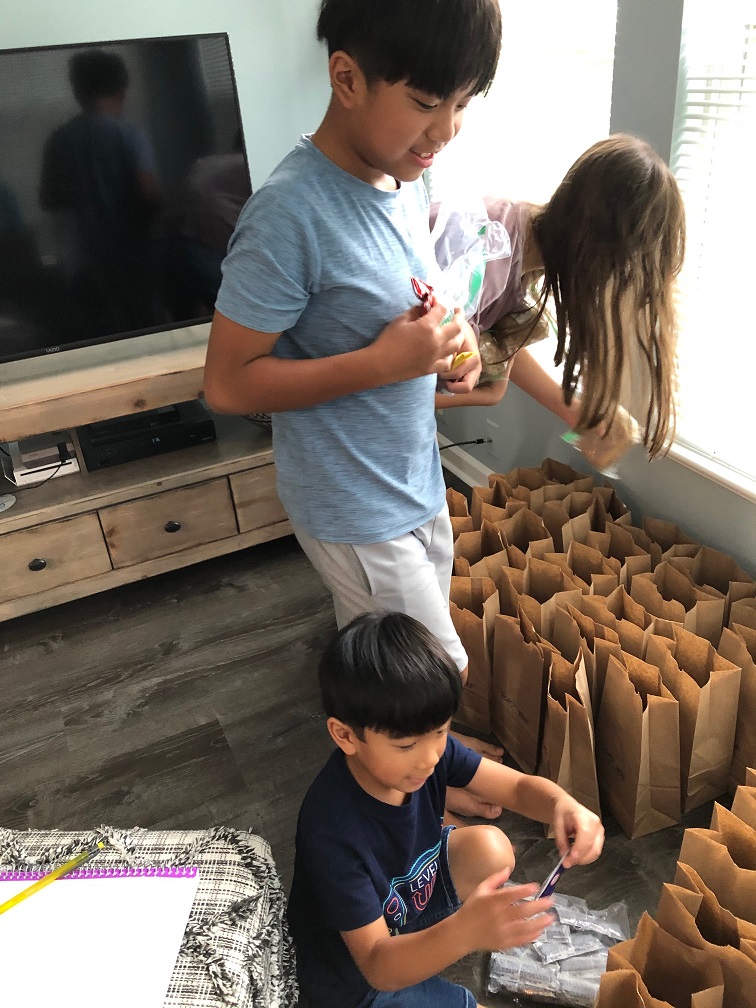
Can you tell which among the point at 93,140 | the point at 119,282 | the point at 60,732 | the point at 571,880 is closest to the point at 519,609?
the point at 571,880

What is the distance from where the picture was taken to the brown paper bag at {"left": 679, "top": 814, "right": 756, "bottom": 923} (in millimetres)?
952

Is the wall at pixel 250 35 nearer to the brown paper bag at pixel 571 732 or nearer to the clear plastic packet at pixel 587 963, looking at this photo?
the brown paper bag at pixel 571 732

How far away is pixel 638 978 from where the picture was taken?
871mm

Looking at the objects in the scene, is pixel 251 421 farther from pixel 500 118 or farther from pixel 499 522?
pixel 500 118

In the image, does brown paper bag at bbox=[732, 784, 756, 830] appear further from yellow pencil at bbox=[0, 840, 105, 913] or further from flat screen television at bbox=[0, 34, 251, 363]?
flat screen television at bbox=[0, 34, 251, 363]

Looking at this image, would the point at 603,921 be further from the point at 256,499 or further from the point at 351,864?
the point at 256,499

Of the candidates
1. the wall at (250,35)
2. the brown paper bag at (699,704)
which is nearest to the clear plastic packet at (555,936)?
the brown paper bag at (699,704)

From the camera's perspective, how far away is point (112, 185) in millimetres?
1868

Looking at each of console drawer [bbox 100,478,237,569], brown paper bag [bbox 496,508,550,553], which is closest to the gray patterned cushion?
brown paper bag [bbox 496,508,550,553]

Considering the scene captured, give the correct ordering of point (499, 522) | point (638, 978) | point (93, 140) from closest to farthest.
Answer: point (638, 978) → point (499, 522) → point (93, 140)

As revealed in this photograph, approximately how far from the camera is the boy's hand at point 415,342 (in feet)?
2.97

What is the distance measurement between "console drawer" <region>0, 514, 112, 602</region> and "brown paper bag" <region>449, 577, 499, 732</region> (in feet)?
3.21

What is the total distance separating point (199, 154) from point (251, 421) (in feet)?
2.31

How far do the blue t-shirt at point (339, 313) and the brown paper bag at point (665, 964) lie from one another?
1.87 feet
